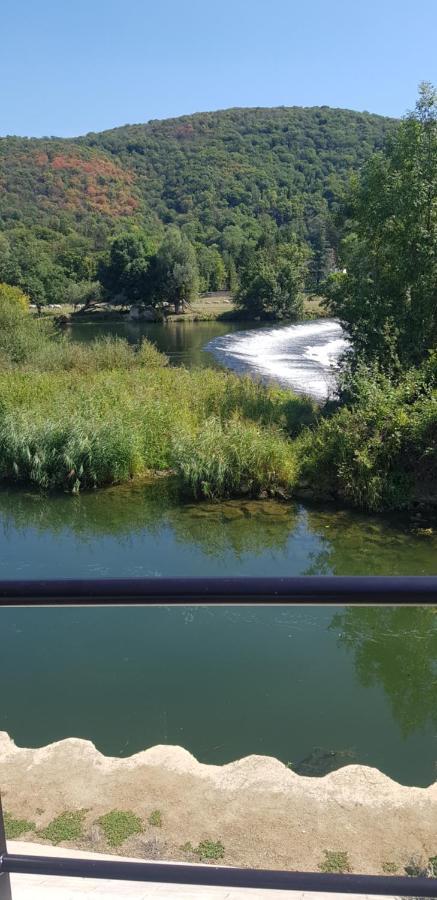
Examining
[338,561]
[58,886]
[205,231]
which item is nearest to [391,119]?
[205,231]

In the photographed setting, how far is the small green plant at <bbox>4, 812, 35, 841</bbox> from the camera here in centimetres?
373

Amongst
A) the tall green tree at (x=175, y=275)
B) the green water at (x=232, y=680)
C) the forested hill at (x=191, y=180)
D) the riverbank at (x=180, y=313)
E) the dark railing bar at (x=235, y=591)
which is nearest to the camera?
the dark railing bar at (x=235, y=591)


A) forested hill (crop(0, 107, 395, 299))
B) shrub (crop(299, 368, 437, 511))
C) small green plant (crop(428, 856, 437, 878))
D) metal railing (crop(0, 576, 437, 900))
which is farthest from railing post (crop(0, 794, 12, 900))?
forested hill (crop(0, 107, 395, 299))

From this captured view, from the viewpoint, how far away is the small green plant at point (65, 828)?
3.71 m

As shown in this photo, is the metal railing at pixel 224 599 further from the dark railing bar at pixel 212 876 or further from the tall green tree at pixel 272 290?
the tall green tree at pixel 272 290

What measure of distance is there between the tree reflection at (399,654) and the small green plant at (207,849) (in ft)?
12.0

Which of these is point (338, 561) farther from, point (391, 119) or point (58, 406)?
point (391, 119)

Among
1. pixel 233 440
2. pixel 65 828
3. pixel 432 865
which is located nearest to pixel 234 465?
pixel 233 440

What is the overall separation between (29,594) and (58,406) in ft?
53.9

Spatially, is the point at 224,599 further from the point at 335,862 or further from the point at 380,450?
the point at 380,450

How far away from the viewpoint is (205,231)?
104062mm

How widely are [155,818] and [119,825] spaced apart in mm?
192

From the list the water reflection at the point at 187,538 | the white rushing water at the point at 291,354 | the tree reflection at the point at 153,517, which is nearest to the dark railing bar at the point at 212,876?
the water reflection at the point at 187,538

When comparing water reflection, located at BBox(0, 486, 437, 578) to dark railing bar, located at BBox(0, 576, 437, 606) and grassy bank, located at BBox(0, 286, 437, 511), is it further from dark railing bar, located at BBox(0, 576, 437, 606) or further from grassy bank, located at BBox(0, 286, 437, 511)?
dark railing bar, located at BBox(0, 576, 437, 606)
